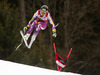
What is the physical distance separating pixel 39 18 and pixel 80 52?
A: 3.30m

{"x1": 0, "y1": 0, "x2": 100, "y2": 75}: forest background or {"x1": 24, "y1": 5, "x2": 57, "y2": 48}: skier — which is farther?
{"x1": 0, "y1": 0, "x2": 100, "y2": 75}: forest background

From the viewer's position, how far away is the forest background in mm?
5059

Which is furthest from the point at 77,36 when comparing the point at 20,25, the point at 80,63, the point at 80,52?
the point at 20,25

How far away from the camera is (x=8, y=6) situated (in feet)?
18.6

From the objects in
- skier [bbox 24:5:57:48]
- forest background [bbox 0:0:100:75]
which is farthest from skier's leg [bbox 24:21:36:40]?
forest background [bbox 0:0:100:75]

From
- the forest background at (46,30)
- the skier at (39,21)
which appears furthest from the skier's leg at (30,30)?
the forest background at (46,30)

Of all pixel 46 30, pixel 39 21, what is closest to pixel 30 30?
pixel 39 21

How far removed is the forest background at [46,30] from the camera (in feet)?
16.6

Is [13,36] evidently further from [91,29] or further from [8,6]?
[91,29]

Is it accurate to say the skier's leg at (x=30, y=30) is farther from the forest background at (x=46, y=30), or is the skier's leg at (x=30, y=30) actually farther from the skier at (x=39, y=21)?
the forest background at (x=46, y=30)

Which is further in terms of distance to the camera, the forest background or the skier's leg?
the forest background

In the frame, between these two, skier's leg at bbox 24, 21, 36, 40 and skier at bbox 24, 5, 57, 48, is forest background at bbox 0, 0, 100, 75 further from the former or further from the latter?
skier's leg at bbox 24, 21, 36, 40

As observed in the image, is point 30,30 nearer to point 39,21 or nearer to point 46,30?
point 39,21

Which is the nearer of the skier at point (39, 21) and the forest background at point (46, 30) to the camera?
the skier at point (39, 21)
